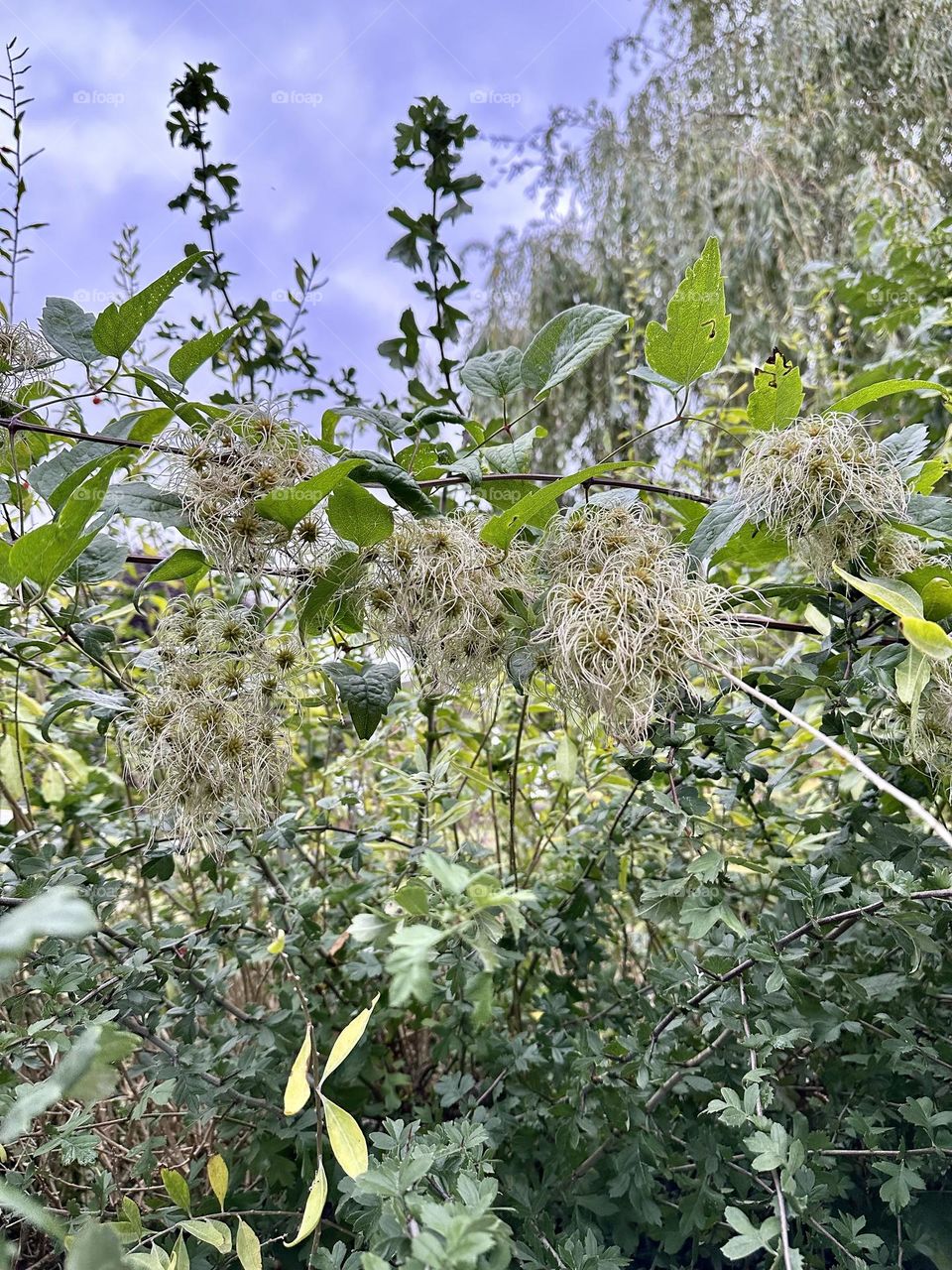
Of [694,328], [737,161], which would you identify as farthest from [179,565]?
[737,161]

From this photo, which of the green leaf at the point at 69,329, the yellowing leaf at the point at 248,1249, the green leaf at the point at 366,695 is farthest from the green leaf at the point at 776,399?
the yellowing leaf at the point at 248,1249

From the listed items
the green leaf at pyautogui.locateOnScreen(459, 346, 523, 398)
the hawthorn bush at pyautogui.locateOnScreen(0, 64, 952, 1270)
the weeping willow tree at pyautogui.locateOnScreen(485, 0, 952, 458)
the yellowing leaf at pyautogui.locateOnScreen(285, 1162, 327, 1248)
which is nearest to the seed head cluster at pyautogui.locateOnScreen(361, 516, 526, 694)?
the hawthorn bush at pyautogui.locateOnScreen(0, 64, 952, 1270)

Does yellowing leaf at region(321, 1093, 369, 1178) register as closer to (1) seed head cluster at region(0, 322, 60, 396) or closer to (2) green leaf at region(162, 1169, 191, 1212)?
(2) green leaf at region(162, 1169, 191, 1212)

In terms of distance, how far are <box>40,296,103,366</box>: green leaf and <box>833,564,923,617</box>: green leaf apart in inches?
15.9

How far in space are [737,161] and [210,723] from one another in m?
3.65

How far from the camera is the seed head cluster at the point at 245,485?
0.42 meters

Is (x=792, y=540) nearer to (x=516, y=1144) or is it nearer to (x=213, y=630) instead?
(x=213, y=630)

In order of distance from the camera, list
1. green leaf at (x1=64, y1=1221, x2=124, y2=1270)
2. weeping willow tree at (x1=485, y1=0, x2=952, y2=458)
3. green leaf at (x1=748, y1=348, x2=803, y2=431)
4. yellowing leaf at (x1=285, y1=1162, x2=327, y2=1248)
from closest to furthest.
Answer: green leaf at (x1=64, y1=1221, x2=124, y2=1270), yellowing leaf at (x1=285, y1=1162, x2=327, y2=1248), green leaf at (x1=748, y1=348, x2=803, y2=431), weeping willow tree at (x1=485, y1=0, x2=952, y2=458)

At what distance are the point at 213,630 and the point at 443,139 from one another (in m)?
0.40

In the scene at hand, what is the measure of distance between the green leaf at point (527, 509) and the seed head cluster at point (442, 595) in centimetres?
1

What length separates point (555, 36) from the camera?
337cm

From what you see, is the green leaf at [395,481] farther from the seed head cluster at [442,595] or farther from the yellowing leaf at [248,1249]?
the yellowing leaf at [248,1249]

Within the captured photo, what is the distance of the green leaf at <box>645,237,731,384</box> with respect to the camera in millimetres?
423

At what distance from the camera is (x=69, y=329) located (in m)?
0.46
